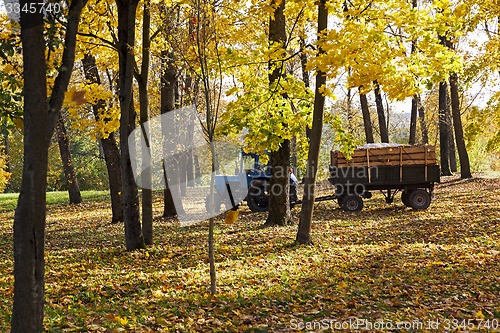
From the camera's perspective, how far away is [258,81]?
11.7m

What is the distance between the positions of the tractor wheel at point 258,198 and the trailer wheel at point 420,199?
187 inches

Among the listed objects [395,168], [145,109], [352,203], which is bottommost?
[352,203]

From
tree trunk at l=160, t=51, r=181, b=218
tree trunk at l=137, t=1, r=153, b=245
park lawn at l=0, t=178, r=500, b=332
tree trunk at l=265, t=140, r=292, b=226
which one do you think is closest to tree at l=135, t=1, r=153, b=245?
tree trunk at l=137, t=1, r=153, b=245

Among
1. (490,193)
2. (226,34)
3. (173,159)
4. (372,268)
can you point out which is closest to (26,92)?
(372,268)

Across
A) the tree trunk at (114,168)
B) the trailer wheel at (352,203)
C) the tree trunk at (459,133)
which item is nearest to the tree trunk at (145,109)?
the tree trunk at (114,168)

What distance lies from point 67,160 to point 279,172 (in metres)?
13.5

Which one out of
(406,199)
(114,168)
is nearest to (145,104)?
(114,168)

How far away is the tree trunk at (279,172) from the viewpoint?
13.1 meters

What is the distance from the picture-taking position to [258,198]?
1769 cm

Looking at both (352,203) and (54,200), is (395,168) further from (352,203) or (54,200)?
(54,200)

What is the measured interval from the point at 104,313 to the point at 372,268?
4578mm

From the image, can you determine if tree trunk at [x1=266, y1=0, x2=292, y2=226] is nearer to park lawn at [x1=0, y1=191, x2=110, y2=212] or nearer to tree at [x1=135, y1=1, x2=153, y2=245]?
tree at [x1=135, y1=1, x2=153, y2=245]

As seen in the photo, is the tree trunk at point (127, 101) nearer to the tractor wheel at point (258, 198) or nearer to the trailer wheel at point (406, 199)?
the tractor wheel at point (258, 198)

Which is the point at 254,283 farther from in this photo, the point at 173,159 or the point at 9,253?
the point at 173,159
